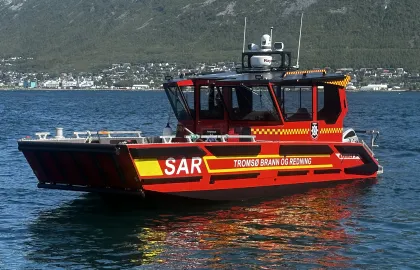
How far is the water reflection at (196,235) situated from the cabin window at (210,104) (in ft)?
8.06

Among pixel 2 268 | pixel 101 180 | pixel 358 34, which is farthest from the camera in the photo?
pixel 358 34

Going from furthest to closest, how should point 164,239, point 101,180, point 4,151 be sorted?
point 4,151, point 101,180, point 164,239

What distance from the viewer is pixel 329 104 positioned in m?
23.4

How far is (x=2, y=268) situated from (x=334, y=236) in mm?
6325

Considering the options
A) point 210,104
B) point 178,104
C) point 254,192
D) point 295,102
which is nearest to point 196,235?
point 254,192

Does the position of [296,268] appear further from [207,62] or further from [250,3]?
[250,3]

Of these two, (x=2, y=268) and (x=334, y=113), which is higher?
(x=334, y=113)

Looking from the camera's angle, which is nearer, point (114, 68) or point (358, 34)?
point (358, 34)

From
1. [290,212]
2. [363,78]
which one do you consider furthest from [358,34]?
[290,212]

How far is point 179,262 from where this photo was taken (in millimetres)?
15859

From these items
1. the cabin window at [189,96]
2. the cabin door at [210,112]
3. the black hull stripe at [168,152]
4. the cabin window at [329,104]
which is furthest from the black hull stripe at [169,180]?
the cabin window at [329,104]

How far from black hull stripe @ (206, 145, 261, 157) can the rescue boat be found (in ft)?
0.09

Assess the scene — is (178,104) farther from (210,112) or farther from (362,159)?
(362,159)

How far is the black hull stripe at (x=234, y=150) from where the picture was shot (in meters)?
19.8
